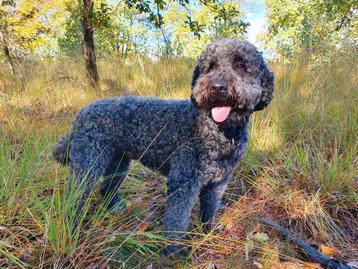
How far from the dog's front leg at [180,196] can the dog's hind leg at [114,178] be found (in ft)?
2.20

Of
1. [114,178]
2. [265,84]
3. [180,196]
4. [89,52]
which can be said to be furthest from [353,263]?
[89,52]

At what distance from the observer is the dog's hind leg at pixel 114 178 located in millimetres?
3029

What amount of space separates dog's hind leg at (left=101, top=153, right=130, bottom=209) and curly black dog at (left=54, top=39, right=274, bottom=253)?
26 centimetres

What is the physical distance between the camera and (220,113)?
2340 millimetres

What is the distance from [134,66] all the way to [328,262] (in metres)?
5.60

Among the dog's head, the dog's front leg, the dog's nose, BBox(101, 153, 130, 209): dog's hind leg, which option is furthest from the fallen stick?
BBox(101, 153, 130, 209): dog's hind leg

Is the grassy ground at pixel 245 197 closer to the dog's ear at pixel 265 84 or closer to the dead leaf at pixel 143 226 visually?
the dead leaf at pixel 143 226

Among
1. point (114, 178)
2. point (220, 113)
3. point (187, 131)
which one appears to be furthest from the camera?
point (114, 178)

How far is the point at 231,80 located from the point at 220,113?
23 cm

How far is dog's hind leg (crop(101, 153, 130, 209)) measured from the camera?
119 inches

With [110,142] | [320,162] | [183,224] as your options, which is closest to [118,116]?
[110,142]

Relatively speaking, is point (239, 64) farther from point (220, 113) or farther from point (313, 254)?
point (313, 254)

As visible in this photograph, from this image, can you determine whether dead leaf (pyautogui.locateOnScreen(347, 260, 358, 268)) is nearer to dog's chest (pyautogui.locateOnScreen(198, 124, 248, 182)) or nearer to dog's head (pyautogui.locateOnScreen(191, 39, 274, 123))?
dog's chest (pyautogui.locateOnScreen(198, 124, 248, 182))

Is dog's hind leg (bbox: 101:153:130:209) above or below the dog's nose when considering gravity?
below
